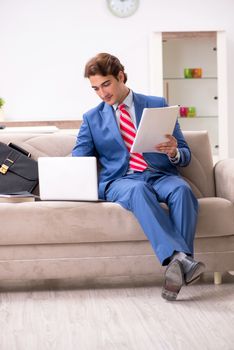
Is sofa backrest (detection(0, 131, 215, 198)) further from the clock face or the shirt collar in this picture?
the clock face

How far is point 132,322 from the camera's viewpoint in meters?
2.56

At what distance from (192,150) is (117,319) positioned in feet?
4.26

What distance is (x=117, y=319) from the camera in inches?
103

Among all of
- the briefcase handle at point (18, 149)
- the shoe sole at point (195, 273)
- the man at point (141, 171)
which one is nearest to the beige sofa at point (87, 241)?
the man at point (141, 171)

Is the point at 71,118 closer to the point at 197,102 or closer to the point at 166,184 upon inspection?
the point at 197,102

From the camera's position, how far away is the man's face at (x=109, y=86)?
331 cm

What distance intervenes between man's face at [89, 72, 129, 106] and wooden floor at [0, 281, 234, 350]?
3.06 feet

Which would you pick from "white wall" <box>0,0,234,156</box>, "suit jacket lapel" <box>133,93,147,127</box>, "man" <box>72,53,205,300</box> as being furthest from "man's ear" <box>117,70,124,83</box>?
"white wall" <box>0,0,234,156</box>

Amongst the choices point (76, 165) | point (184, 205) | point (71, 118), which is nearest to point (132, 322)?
point (184, 205)

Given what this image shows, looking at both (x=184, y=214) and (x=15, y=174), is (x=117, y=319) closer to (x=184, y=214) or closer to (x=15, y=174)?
(x=184, y=214)

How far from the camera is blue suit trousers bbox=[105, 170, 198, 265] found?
9.53 ft

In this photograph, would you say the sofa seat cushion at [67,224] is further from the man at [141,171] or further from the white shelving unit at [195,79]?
the white shelving unit at [195,79]

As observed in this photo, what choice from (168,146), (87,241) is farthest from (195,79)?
(87,241)

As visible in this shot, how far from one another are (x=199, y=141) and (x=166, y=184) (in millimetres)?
592
